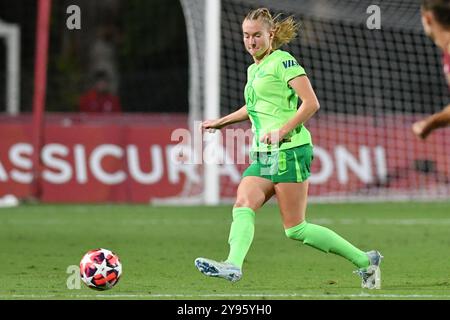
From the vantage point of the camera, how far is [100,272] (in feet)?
27.8

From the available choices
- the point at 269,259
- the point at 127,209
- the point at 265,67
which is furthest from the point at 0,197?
the point at 265,67

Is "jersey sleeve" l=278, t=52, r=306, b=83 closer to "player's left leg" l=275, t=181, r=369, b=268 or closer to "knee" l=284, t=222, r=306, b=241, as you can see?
"player's left leg" l=275, t=181, r=369, b=268

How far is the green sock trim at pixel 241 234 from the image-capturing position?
27.9 ft

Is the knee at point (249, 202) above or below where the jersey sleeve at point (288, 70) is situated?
below

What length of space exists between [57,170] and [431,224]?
5.92 metres

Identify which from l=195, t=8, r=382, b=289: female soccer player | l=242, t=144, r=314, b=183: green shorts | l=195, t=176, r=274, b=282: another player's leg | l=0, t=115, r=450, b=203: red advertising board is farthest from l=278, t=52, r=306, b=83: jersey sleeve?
l=0, t=115, r=450, b=203: red advertising board

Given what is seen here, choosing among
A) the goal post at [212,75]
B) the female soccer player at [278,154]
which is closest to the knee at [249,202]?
the female soccer player at [278,154]

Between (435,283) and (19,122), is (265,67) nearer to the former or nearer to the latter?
(435,283)

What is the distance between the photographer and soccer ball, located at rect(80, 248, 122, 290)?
8461 mm

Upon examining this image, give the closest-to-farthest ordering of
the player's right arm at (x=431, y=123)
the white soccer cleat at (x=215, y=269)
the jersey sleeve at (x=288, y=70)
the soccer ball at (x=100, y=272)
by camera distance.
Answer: the player's right arm at (x=431, y=123) → the white soccer cleat at (x=215, y=269) → the soccer ball at (x=100, y=272) → the jersey sleeve at (x=288, y=70)

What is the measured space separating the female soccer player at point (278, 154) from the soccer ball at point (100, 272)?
2.62 feet

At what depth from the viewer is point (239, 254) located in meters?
8.52

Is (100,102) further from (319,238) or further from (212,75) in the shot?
(319,238)

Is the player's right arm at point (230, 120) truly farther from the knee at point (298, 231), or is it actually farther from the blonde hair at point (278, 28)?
the knee at point (298, 231)
